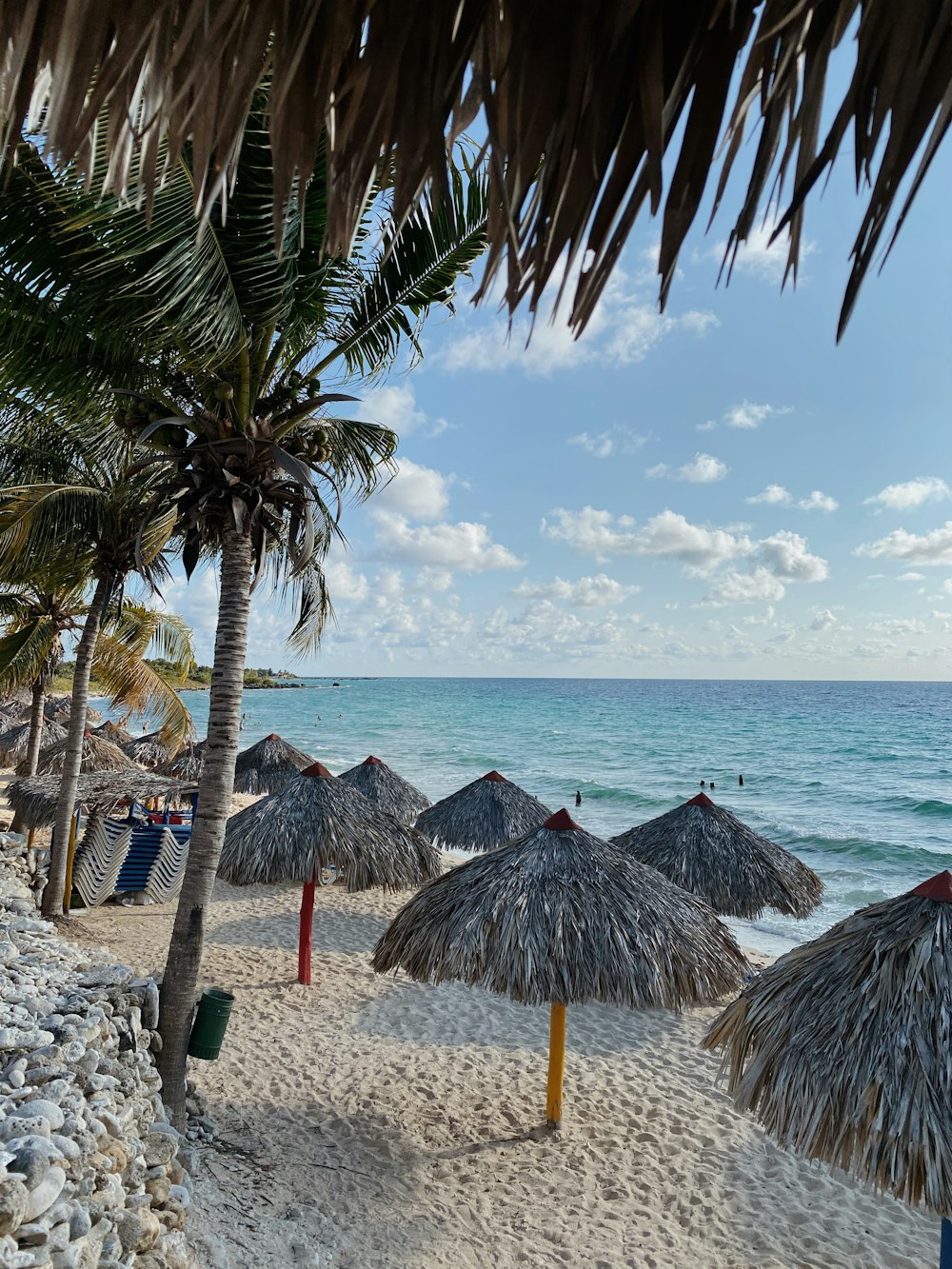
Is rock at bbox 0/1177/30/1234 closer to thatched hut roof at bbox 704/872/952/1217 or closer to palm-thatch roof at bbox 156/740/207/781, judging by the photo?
thatched hut roof at bbox 704/872/952/1217

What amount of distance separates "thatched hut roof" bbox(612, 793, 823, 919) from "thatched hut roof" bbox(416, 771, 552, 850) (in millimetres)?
2120

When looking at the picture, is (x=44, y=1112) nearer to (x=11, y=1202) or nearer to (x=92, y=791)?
(x=11, y=1202)

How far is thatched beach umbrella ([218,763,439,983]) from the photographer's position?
7.35 metres

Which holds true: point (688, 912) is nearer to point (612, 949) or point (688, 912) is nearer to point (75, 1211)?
point (612, 949)

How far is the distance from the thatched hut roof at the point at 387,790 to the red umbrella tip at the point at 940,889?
9.96 m

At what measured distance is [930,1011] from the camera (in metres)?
3.11

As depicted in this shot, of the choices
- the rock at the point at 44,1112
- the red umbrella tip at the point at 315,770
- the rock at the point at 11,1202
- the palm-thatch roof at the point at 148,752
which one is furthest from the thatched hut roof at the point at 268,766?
the rock at the point at 11,1202

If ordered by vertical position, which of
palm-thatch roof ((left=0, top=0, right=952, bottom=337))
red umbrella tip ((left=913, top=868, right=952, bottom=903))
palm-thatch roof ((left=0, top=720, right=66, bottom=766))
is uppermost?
palm-thatch roof ((left=0, top=0, right=952, bottom=337))

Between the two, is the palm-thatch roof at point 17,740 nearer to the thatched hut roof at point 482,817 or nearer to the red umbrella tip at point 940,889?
the thatched hut roof at point 482,817

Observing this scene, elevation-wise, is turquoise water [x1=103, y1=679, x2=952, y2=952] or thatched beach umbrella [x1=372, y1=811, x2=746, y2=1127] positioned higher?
thatched beach umbrella [x1=372, y1=811, x2=746, y2=1127]

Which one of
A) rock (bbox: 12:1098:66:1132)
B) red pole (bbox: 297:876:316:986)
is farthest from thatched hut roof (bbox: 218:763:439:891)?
rock (bbox: 12:1098:66:1132)

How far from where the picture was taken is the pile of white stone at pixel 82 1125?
2367mm

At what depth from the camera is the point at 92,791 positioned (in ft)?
29.8

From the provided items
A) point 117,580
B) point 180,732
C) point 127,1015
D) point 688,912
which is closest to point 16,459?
point 117,580
